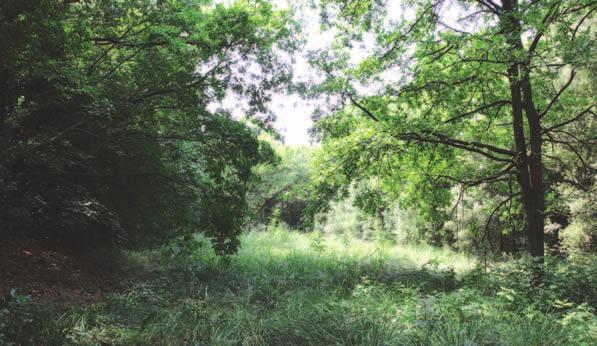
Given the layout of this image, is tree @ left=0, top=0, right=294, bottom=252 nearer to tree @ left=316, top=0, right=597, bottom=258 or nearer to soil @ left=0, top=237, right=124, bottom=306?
soil @ left=0, top=237, right=124, bottom=306

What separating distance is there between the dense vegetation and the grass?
1.6 inches

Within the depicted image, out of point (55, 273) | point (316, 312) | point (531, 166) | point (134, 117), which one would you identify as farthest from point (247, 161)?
point (531, 166)

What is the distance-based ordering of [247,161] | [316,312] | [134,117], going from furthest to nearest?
[247,161] < [134,117] < [316,312]

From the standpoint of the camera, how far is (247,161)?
632cm

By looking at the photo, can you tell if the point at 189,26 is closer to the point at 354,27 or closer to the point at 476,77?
the point at 354,27

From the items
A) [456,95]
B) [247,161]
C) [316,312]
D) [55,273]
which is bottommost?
[55,273]

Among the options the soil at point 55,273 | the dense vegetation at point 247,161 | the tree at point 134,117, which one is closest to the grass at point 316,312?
the dense vegetation at point 247,161

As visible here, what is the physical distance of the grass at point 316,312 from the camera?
3.64 meters

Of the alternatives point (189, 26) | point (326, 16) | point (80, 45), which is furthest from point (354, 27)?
point (80, 45)

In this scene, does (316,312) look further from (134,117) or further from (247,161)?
(134,117)

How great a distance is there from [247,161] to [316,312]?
112 inches

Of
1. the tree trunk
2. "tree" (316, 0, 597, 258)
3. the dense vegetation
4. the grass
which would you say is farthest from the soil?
the tree trunk

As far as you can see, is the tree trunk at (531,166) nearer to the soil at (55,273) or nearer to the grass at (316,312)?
the grass at (316,312)

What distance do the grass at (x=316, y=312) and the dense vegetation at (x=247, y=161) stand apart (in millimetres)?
42
